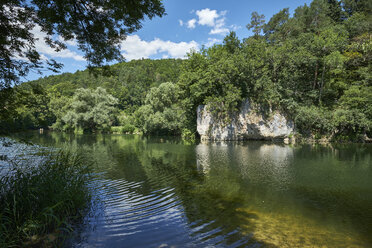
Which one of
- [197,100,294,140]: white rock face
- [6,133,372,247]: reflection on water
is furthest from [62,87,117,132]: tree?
[6,133,372,247]: reflection on water

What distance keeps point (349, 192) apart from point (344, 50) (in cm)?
3461

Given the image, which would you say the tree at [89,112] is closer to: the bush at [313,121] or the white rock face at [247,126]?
the white rock face at [247,126]

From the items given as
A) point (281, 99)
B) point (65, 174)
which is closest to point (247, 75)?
point (281, 99)

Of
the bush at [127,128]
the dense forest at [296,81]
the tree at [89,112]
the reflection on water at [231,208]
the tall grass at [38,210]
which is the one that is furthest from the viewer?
the bush at [127,128]

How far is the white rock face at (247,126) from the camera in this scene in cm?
3322

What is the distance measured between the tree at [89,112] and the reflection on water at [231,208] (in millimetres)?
40202

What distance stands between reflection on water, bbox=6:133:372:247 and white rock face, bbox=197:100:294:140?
62.4 ft

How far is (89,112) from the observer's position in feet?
169

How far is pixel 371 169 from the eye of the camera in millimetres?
14344

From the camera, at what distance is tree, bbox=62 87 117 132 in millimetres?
50656

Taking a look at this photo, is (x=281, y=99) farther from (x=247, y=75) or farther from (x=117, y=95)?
(x=117, y=95)

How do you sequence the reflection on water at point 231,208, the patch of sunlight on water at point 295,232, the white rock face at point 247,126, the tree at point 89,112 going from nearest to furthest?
the patch of sunlight on water at point 295,232 → the reflection on water at point 231,208 → the white rock face at point 247,126 → the tree at point 89,112

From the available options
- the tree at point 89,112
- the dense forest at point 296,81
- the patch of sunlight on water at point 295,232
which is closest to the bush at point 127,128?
the tree at point 89,112

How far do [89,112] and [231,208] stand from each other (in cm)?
5037
